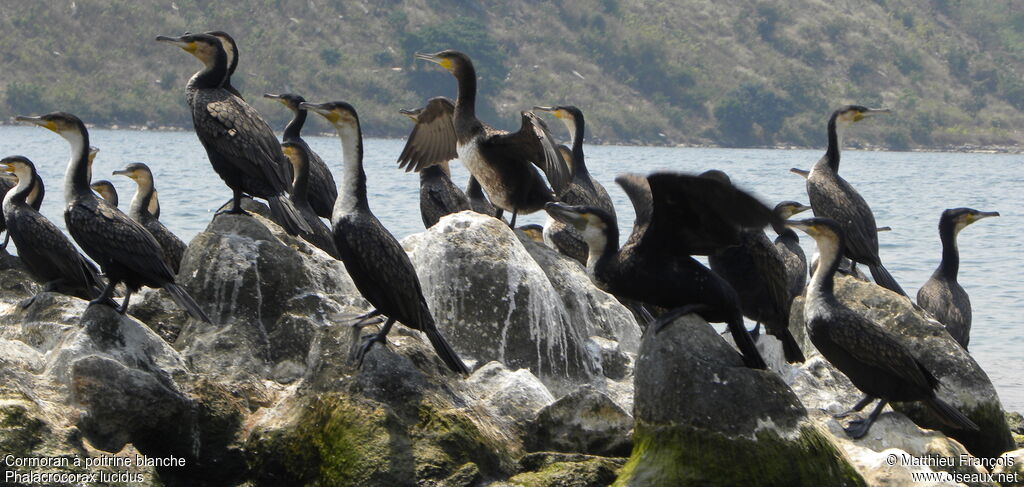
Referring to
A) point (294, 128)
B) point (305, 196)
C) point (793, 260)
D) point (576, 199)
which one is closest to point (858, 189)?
point (576, 199)

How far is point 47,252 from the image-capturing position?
7203 mm

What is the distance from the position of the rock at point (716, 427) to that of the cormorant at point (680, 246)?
229 millimetres

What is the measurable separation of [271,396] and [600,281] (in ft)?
5.73

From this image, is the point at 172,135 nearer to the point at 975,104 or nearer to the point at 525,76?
the point at 525,76

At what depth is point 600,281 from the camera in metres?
6.29

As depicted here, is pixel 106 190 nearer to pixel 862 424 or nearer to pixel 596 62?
pixel 862 424

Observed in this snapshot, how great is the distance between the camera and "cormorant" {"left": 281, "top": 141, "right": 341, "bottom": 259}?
8.61 m

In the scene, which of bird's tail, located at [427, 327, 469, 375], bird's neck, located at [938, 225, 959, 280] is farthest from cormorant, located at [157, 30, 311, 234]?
bird's neck, located at [938, 225, 959, 280]

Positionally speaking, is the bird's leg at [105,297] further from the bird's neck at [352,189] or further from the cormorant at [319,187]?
the cormorant at [319,187]

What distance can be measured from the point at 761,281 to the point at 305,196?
320 centimetres

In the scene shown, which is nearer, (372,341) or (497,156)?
(372,341)

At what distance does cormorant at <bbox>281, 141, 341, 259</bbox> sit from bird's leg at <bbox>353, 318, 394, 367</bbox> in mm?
2250

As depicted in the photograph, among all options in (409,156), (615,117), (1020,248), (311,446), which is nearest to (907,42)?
(615,117)

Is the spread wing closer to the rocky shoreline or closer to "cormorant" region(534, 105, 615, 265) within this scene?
"cormorant" region(534, 105, 615, 265)
